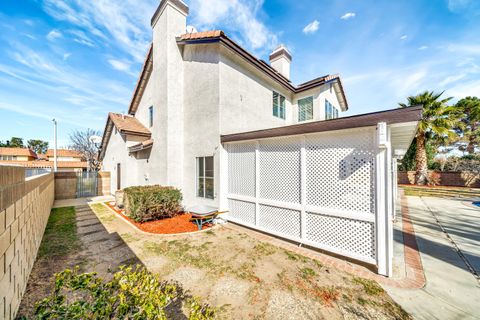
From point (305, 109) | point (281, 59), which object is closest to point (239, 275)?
point (305, 109)

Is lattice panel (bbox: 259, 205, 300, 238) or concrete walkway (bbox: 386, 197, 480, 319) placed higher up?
lattice panel (bbox: 259, 205, 300, 238)

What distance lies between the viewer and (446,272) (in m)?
4.41

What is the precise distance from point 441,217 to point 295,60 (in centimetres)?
1314

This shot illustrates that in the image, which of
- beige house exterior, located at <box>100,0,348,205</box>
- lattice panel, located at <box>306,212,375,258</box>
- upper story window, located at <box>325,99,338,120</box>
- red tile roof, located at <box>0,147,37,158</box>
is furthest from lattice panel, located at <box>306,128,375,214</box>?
red tile roof, located at <box>0,147,37,158</box>

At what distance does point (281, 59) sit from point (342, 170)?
11863mm

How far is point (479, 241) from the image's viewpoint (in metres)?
6.12

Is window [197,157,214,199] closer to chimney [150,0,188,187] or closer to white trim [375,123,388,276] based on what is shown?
chimney [150,0,188,187]

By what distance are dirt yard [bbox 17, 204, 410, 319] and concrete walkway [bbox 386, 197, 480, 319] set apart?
52 centimetres

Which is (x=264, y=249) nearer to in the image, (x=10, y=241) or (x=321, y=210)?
(x=321, y=210)

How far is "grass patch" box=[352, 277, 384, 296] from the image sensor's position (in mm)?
3732

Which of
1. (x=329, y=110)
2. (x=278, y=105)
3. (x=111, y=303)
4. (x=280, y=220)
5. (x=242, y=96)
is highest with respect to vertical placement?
(x=329, y=110)

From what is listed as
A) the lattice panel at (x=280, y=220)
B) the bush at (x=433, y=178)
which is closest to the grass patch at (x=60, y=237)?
the lattice panel at (x=280, y=220)

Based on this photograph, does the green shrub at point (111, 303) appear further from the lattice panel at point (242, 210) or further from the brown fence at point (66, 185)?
the brown fence at point (66, 185)

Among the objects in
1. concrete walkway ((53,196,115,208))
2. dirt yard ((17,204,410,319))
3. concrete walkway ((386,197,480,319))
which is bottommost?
concrete walkway ((53,196,115,208))
